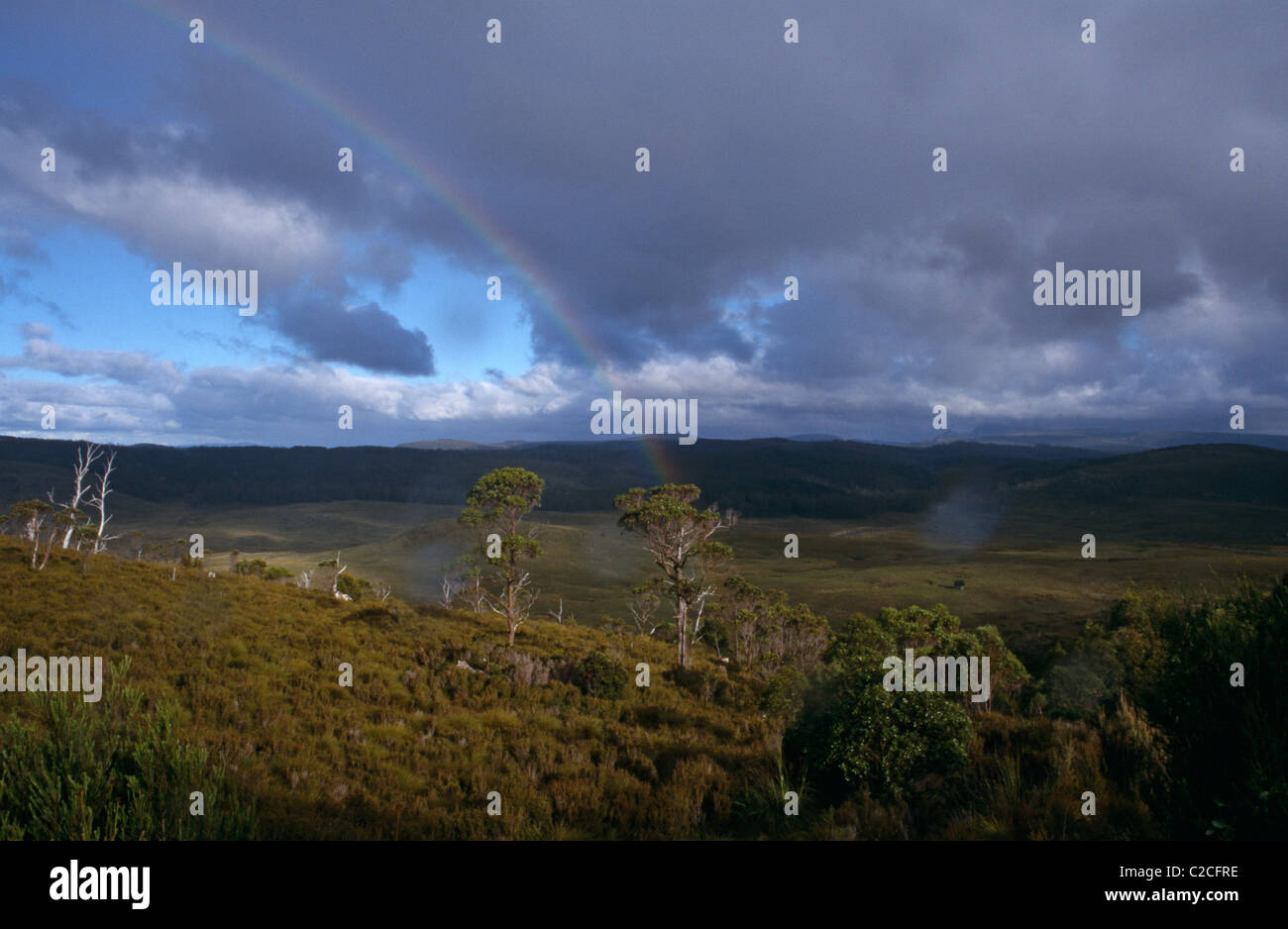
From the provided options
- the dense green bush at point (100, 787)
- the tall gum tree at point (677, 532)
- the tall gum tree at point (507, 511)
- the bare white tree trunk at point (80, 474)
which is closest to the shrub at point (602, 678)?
the tall gum tree at point (677, 532)

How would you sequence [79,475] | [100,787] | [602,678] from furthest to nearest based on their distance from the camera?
[79,475] → [602,678] → [100,787]

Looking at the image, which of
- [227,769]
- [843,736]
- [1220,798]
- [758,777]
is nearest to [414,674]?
[227,769]

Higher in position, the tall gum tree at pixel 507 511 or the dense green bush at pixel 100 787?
the tall gum tree at pixel 507 511

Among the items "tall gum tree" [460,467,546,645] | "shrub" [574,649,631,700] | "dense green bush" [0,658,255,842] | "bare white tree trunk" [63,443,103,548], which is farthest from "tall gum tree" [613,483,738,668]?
"bare white tree trunk" [63,443,103,548]

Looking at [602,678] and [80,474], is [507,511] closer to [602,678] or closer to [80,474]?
[602,678]

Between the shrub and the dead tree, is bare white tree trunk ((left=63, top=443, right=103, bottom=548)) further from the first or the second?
the shrub

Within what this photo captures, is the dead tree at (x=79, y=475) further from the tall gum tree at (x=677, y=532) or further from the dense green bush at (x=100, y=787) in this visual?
the dense green bush at (x=100, y=787)

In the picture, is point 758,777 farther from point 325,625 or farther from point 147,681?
point 325,625

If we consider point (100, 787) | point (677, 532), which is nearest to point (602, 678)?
point (677, 532)

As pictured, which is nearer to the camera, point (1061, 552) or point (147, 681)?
point (147, 681)

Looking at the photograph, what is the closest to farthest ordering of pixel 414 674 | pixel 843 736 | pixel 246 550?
pixel 843 736
pixel 414 674
pixel 246 550
